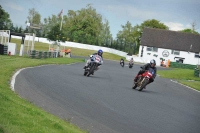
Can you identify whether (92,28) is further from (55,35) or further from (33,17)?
(55,35)

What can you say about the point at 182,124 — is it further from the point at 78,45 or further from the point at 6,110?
the point at 78,45

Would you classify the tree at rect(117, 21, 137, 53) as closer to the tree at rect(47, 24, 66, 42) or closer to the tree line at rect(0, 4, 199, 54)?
the tree line at rect(0, 4, 199, 54)

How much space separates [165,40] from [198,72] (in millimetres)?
58851

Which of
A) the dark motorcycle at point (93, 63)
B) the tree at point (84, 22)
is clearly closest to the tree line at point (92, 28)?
the tree at point (84, 22)

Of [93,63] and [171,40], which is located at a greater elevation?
[171,40]

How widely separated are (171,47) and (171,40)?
213 centimetres

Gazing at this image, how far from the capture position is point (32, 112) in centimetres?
962

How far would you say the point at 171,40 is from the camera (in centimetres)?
11075

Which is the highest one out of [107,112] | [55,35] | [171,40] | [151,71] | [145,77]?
[171,40]

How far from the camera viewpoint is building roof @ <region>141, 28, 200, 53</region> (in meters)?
109

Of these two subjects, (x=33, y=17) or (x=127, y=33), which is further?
(x=127, y=33)

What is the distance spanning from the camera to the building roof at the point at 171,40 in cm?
10925

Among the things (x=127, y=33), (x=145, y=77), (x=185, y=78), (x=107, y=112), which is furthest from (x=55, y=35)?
(x=127, y=33)

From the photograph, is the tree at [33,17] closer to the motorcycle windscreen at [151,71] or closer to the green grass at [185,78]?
the green grass at [185,78]
